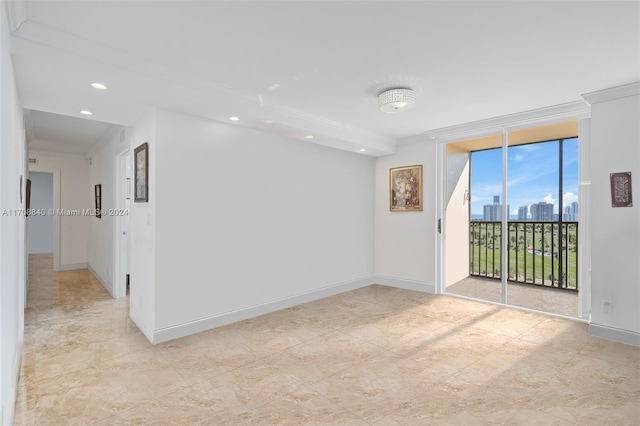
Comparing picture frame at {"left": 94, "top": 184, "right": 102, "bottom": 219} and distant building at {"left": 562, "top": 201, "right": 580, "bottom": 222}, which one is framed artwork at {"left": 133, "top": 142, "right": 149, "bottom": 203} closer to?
picture frame at {"left": 94, "top": 184, "right": 102, "bottom": 219}

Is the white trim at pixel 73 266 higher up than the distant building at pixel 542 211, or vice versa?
the distant building at pixel 542 211

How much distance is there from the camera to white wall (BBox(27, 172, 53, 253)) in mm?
8281

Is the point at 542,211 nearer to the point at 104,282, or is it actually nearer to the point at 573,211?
the point at 573,211

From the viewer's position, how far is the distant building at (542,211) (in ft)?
15.4

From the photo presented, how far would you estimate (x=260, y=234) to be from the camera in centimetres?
401

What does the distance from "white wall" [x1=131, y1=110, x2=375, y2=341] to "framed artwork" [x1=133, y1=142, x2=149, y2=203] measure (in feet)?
0.29

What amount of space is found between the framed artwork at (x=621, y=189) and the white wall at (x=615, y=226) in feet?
0.11

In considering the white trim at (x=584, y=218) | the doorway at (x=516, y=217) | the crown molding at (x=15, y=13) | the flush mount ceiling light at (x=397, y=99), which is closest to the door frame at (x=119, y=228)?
the crown molding at (x=15, y=13)

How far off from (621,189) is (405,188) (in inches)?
105

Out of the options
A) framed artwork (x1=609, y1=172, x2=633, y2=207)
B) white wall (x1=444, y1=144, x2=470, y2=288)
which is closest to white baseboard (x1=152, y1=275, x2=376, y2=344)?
white wall (x1=444, y1=144, x2=470, y2=288)

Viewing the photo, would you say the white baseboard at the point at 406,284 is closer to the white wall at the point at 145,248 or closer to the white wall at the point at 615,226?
the white wall at the point at 615,226

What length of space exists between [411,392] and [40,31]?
3470 mm

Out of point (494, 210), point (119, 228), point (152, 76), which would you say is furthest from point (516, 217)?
point (119, 228)

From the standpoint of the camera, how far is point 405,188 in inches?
209
